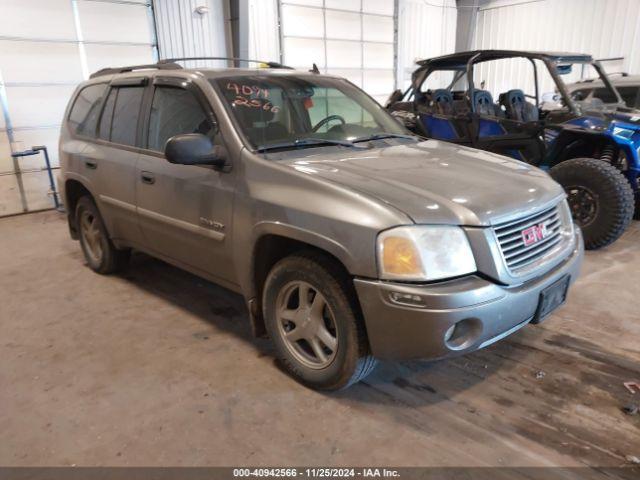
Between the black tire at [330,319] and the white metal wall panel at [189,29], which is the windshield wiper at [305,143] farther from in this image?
the white metal wall panel at [189,29]

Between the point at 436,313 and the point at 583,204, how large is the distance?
139 inches

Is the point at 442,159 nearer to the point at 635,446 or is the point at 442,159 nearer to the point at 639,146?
the point at 635,446

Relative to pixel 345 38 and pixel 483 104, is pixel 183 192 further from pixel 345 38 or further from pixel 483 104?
pixel 345 38

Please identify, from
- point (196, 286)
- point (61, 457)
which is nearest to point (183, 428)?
point (61, 457)

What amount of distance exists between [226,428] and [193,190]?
52.7 inches

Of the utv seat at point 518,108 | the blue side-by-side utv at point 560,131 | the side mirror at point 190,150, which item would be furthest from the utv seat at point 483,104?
the side mirror at point 190,150

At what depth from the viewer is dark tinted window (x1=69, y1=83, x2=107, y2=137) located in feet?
12.7

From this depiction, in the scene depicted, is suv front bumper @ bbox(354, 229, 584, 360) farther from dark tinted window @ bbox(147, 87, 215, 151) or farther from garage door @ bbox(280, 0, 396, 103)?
garage door @ bbox(280, 0, 396, 103)

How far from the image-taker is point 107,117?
12.3 ft

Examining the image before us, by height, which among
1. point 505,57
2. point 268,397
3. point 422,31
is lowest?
point 268,397

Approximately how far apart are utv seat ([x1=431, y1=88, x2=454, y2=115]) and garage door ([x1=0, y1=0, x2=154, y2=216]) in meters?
5.07

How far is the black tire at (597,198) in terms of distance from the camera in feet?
14.9

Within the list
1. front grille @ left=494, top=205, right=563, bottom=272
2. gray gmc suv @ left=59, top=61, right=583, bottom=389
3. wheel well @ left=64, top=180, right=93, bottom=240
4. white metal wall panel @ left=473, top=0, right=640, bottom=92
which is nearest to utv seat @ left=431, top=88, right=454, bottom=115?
gray gmc suv @ left=59, top=61, right=583, bottom=389

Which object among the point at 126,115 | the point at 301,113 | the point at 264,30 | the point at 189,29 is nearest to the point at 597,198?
the point at 301,113
